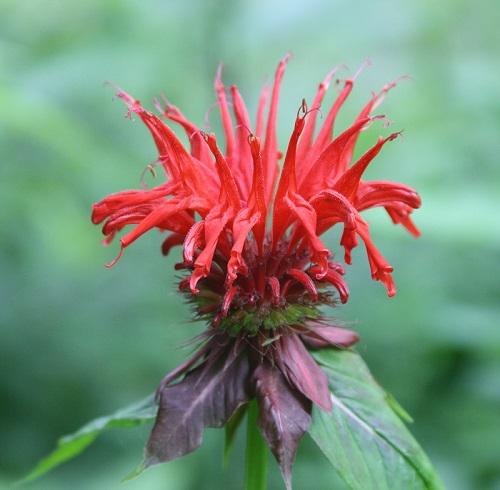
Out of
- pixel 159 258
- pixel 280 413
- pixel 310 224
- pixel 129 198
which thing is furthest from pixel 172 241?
pixel 159 258

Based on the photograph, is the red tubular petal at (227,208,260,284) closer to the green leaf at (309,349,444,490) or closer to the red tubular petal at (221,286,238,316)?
the red tubular petal at (221,286,238,316)

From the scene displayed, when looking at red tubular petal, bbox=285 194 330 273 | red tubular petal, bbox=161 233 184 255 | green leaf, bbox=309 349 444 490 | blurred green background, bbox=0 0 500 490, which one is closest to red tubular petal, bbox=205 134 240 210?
red tubular petal, bbox=285 194 330 273

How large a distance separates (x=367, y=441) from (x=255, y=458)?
0.72 ft

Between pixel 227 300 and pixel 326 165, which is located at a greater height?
pixel 326 165

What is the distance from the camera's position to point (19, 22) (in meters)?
3.79

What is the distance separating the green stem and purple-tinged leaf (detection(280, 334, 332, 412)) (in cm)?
10

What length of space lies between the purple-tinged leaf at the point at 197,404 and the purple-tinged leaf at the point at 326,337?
0.50 feet

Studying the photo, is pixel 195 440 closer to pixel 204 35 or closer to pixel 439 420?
pixel 439 420

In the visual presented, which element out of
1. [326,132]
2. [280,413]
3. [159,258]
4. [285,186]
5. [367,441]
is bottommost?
[367,441]

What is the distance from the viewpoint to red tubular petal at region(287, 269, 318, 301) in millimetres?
1500

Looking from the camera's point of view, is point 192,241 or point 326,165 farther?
point 326,165

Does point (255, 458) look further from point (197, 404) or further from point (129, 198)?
point (129, 198)

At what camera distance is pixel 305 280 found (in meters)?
1.53

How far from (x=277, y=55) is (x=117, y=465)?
2119 millimetres
